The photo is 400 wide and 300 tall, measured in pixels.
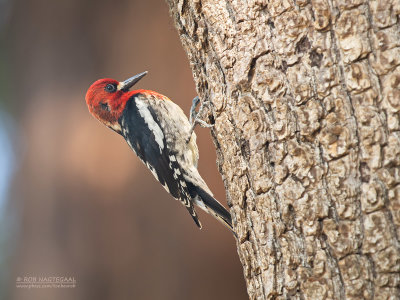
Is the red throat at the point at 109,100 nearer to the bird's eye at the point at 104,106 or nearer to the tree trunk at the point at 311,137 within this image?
the bird's eye at the point at 104,106

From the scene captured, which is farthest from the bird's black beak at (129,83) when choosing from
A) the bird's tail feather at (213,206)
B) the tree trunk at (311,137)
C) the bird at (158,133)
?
the tree trunk at (311,137)

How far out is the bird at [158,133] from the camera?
57.7 inches

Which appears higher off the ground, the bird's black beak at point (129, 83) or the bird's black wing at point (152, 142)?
the bird's black beak at point (129, 83)

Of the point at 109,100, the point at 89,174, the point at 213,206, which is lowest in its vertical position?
the point at 213,206

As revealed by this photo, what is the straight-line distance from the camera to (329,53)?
81 cm

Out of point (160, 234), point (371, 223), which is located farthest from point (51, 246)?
point (371, 223)

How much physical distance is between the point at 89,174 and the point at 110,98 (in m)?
0.41

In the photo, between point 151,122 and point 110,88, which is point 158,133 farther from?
point 110,88

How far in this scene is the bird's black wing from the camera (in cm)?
148

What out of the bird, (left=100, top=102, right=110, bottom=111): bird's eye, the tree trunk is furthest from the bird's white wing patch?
the tree trunk

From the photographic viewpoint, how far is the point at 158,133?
59.2 inches

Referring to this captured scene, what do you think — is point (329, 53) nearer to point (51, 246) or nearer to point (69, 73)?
point (69, 73)

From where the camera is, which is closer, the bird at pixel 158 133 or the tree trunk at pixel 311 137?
the tree trunk at pixel 311 137

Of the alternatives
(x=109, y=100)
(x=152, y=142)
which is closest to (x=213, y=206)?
(x=152, y=142)
